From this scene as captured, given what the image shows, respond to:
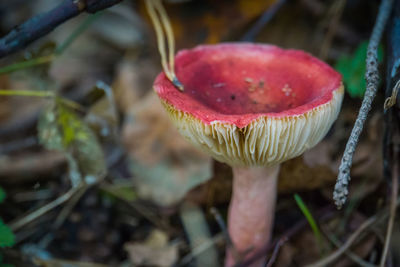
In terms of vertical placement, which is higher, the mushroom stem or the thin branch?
the thin branch

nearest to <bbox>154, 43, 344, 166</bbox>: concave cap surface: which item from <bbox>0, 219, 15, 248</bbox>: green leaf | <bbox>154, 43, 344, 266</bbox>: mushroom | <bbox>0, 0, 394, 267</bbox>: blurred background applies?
<bbox>154, 43, 344, 266</bbox>: mushroom

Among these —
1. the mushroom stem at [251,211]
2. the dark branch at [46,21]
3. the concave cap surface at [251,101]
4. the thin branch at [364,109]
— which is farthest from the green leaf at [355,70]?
the dark branch at [46,21]

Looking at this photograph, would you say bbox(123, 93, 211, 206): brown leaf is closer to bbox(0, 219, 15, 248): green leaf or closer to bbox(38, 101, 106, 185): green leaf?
bbox(38, 101, 106, 185): green leaf

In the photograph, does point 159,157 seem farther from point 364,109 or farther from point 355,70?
point 364,109

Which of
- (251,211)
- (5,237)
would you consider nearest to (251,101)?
(251,211)

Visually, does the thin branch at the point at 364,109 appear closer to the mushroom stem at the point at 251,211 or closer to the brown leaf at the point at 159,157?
the mushroom stem at the point at 251,211
